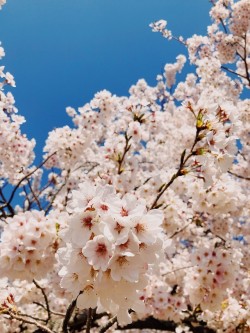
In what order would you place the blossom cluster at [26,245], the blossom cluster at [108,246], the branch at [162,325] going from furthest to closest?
the branch at [162,325] → the blossom cluster at [26,245] → the blossom cluster at [108,246]

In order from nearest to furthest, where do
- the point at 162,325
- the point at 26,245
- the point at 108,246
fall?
the point at 108,246 → the point at 26,245 → the point at 162,325

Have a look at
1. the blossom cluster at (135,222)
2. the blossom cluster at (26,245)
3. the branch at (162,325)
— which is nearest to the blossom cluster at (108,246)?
the blossom cluster at (135,222)

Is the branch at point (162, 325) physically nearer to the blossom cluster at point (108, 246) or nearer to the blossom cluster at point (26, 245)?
the blossom cluster at point (26, 245)

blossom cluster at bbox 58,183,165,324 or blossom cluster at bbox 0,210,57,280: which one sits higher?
blossom cluster at bbox 0,210,57,280

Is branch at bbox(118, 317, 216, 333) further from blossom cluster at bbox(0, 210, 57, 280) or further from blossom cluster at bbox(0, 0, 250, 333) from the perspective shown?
blossom cluster at bbox(0, 210, 57, 280)

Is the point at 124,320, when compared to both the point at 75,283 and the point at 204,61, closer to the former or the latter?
the point at 75,283

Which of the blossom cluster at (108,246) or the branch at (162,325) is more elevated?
the branch at (162,325)

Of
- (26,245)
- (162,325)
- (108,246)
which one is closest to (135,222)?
(108,246)

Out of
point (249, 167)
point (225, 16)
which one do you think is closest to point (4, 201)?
point (249, 167)

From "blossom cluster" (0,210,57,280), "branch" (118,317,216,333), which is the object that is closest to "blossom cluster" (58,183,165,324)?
"blossom cluster" (0,210,57,280)

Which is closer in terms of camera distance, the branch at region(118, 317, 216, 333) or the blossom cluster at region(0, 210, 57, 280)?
the blossom cluster at region(0, 210, 57, 280)

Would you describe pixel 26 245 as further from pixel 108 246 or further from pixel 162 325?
pixel 162 325

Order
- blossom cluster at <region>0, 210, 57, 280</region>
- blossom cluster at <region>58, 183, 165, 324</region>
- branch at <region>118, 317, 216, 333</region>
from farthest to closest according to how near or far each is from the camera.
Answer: branch at <region>118, 317, 216, 333</region> → blossom cluster at <region>0, 210, 57, 280</region> → blossom cluster at <region>58, 183, 165, 324</region>

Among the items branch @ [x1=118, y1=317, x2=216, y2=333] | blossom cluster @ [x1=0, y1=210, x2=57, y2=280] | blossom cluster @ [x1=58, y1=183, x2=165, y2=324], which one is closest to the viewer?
blossom cluster @ [x1=58, y1=183, x2=165, y2=324]
